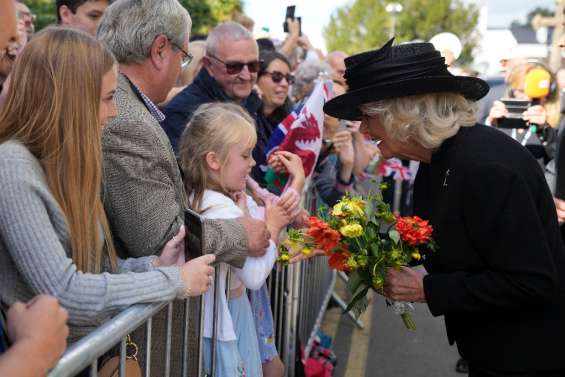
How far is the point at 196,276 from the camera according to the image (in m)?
2.13

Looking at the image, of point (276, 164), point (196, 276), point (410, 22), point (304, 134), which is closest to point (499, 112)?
point (304, 134)

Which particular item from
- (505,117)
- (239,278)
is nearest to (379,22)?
(505,117)

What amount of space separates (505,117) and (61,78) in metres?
5.43

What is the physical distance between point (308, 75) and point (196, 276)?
4.67 m

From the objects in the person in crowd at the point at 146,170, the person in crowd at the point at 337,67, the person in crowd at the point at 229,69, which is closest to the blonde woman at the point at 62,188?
the person in crowd at the point at 146,170

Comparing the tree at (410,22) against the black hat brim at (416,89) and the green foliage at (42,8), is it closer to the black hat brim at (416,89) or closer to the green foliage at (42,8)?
the green foliage at (42,8)

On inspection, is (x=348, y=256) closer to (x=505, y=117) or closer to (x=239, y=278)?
(x=239, y=278)

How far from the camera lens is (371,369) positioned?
5.11 meters

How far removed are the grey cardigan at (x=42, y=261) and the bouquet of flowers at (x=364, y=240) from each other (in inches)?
31.2

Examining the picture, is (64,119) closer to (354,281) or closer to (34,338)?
(34,338)

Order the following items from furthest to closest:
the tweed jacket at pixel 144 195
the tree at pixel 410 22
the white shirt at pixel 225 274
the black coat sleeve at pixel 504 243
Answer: the tree at pixel 410 22, the white shirt at pixel 225 274, the tweed jacket at pixel 144 195, the black coat sleeve at pixel 504 243

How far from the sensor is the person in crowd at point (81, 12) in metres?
4.67

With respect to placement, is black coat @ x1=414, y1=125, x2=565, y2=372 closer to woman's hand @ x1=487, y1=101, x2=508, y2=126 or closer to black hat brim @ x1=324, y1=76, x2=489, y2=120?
black hat brim @ x1=324, y1=76, x2=489, y2=120

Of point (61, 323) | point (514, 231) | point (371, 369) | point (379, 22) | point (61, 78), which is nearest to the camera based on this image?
point (61, 323)
